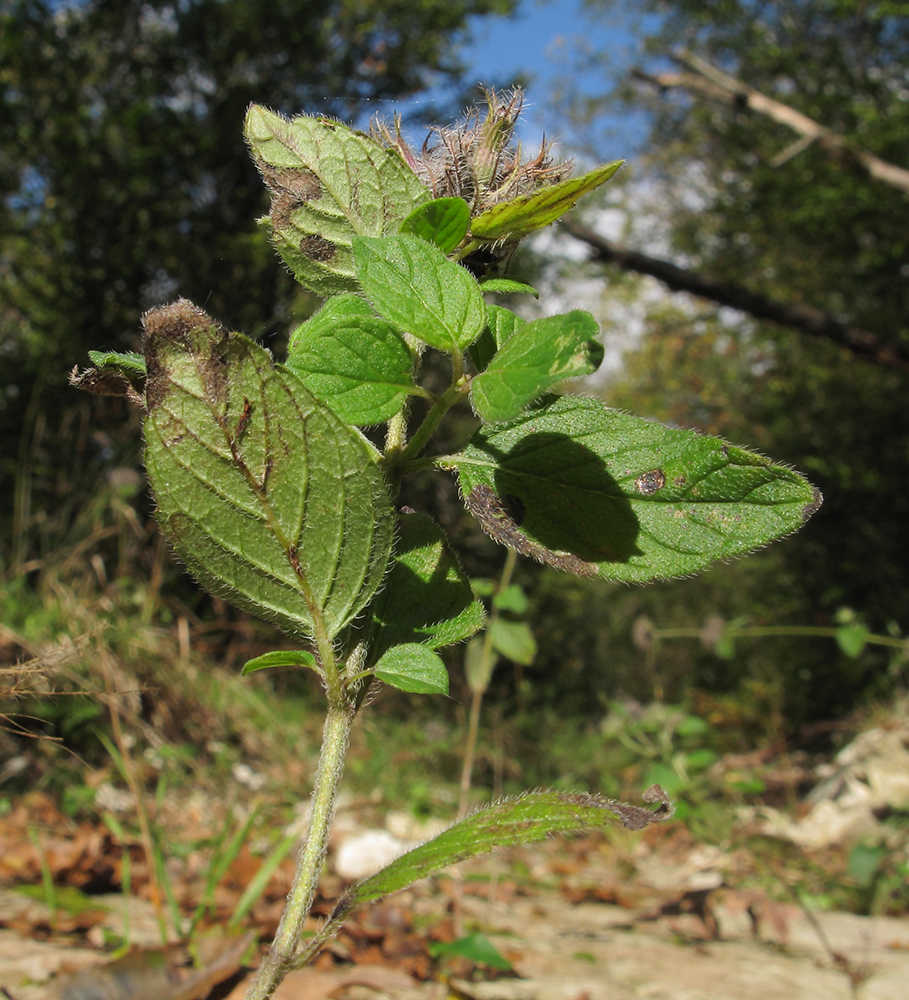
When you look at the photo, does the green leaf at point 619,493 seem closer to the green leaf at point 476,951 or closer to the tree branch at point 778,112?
the green leaf at point 476,951

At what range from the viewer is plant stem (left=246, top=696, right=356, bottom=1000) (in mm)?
398

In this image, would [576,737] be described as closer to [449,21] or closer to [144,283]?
[144,283]

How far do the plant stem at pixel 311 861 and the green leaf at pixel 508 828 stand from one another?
0.06 ft

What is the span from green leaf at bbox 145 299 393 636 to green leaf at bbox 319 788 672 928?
0.12 m

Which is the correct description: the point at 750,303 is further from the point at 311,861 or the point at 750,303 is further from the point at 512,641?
the point at 311,861

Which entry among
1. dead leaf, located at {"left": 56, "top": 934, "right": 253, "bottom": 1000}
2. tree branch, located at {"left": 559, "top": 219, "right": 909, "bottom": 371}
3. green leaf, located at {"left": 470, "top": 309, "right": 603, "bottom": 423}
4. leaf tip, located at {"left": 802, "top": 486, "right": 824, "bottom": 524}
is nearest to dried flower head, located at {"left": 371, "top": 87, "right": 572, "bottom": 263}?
green leaf, located at {"left": 470, "top": 309, "right": 603, "bottom": 423}

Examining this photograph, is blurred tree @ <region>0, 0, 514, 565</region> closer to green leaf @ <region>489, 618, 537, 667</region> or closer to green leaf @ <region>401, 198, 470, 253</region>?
green leaf @ <region>489, 618, 537, 667</region>

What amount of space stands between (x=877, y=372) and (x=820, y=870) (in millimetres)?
6979

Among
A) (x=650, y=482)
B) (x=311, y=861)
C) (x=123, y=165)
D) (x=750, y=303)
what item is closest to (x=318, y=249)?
(x=650, y=482)

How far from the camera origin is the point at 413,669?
43cm

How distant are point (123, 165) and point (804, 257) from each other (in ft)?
25.1

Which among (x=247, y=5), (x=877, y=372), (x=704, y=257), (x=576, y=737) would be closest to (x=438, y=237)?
(x=576, y=737)

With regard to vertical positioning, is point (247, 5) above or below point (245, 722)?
above

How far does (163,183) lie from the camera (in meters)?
5.73
